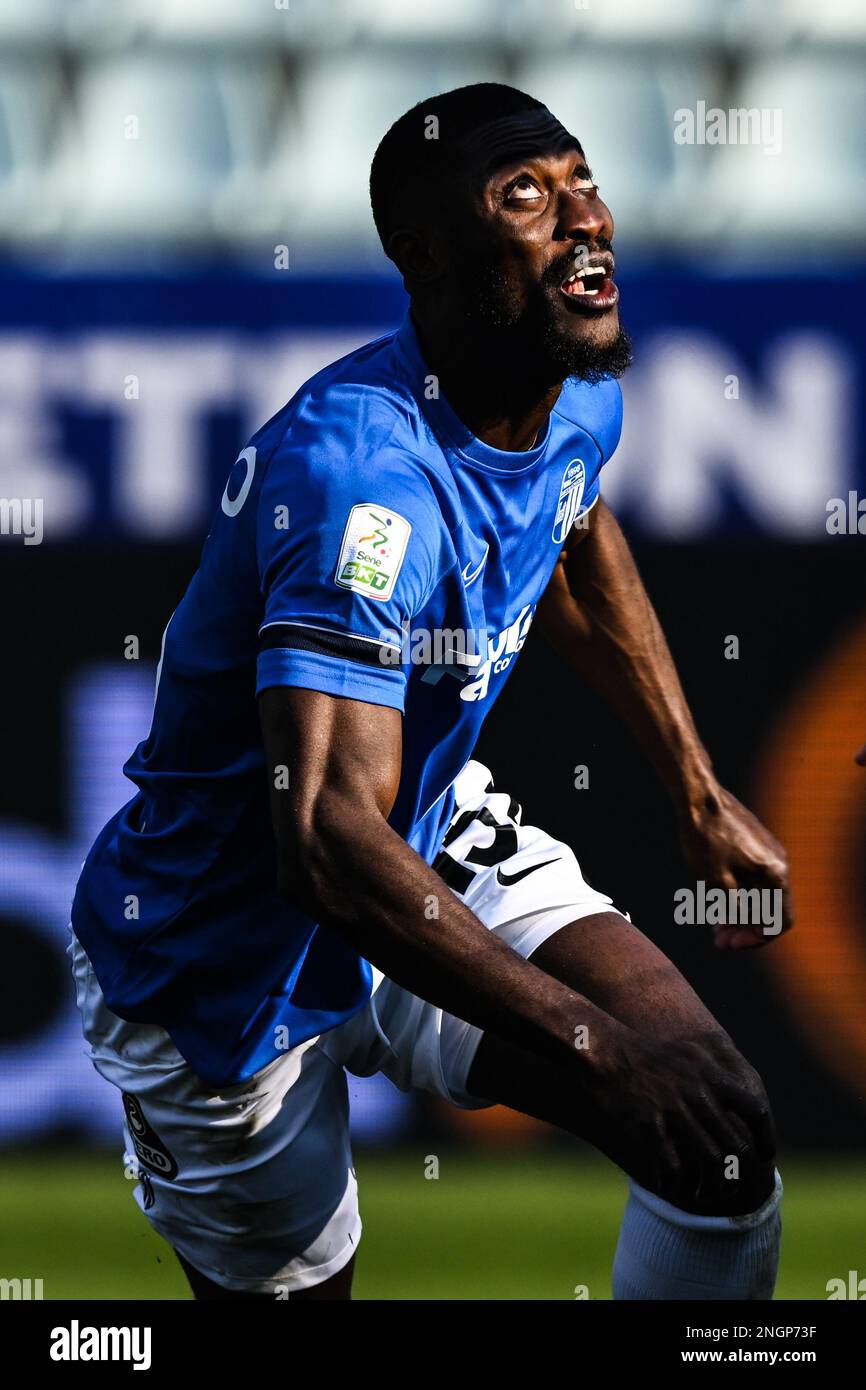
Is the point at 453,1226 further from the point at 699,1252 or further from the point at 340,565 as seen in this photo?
the point at 340,565

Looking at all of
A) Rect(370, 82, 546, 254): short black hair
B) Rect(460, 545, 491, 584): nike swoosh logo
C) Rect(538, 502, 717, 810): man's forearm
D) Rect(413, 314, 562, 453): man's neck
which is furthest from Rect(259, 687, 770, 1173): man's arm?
Rect(538, 502, 717, 810): man's forearm

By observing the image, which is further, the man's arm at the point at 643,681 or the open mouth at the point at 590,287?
the man's arm at the point at 643,681

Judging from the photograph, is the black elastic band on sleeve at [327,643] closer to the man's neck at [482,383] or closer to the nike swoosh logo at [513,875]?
the man's neck at [482,383]

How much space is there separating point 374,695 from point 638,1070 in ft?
1.45

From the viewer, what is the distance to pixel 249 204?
3.34 m

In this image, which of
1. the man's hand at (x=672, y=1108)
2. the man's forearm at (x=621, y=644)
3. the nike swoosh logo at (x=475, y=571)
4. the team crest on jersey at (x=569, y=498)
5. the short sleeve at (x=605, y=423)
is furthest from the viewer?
the man's forearm at (x=621, y=644)

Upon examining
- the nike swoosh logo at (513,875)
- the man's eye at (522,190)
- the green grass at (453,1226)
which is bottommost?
the green grass at (453,1226)

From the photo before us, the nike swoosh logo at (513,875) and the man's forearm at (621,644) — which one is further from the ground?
the man's forearm at (621,644)

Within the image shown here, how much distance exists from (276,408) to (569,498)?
1.11m

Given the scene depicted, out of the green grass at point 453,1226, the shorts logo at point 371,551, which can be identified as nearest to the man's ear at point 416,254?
the shorts logo at point 371,551

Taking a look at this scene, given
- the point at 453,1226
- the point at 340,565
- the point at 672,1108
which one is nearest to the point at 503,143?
the point at 340,565

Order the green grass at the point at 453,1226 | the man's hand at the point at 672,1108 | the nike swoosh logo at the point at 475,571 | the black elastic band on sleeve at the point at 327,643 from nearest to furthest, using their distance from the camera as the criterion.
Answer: the man's hand at the point at 672,1108 → the black elastic band on sleeve at the point at 327,643 → the nike swoosh logo at the point at 475,571 → the green grass at the point at 453,1226

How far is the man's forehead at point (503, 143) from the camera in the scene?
2.04 metres

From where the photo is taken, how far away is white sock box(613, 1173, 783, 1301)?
2072 millimetres
